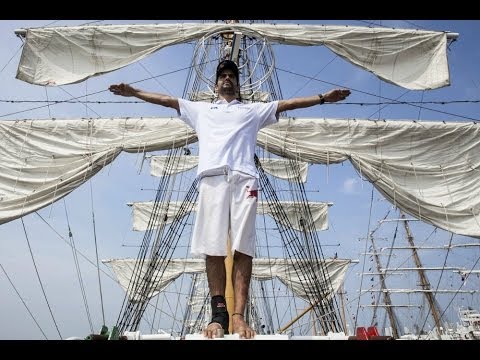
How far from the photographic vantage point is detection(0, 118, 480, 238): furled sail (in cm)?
777

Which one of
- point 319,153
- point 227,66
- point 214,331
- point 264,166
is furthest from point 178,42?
point 264,166

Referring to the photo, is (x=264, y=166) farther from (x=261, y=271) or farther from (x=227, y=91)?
(x=227, y=91)

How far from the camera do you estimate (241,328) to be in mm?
1870

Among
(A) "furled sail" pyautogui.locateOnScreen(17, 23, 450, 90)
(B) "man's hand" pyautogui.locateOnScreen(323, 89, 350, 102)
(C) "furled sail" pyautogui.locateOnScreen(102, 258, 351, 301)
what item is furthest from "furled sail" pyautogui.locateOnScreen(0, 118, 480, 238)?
(C) "furled sail" pyautogui.locateOnScreen(102, 258, 351, 301)

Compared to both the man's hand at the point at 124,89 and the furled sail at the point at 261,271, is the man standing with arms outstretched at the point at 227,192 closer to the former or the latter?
the man's hand at the point at 124,89

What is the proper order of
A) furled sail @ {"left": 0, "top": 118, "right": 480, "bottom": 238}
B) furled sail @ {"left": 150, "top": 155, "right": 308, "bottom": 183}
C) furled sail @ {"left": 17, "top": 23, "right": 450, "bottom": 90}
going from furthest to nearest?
furled sail @ {"left": 150, "top": 155, "right": 308, "bottom": 183} < furled sail @ {"left": 17, "top": 23, "right": 450, "bottom": 90} < furled sail @ {"left": 0, "top": 118, "right": 480, "bottom": 238}

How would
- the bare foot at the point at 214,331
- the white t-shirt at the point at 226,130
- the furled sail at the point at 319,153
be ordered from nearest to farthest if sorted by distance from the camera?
1. the bare foot at the point at 214,331
2. the white t-shirt at the point at 226,130
3. the furled sail at the point at 319,153

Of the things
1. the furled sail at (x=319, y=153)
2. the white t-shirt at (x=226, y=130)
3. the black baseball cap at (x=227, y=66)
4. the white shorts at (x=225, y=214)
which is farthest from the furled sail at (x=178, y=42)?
the white shorts at (x=225, y=214)

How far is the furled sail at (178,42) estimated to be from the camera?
29.7 feet

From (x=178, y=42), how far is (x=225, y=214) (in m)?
8.00

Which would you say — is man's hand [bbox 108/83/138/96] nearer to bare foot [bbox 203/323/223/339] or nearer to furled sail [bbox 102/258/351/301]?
bare foot [bbox 203/323/223/339]
